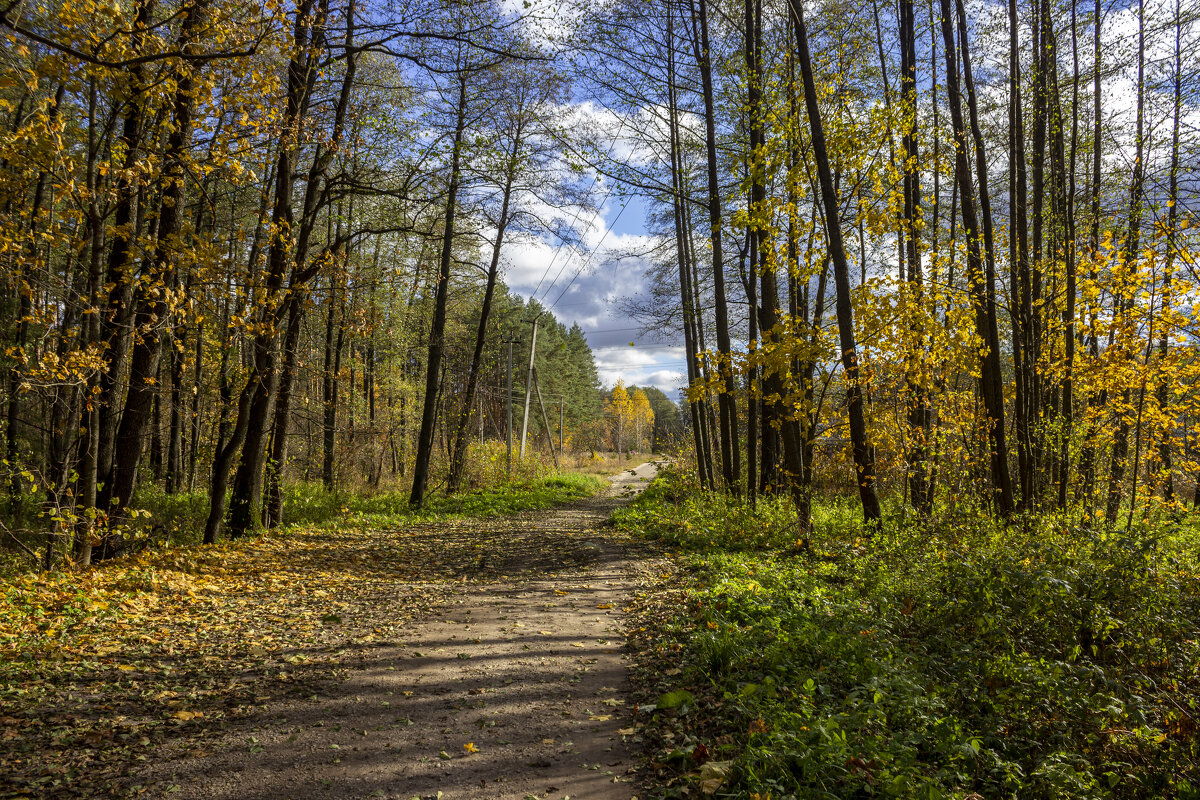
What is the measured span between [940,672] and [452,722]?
3.45 meters

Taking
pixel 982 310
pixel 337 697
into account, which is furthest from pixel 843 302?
pixel 337 697

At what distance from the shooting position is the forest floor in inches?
122

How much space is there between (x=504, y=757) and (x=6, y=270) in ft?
21.6

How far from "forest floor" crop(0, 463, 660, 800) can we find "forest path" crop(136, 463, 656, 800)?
0.01m

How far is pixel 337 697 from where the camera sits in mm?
4113

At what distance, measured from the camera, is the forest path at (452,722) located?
3.09m

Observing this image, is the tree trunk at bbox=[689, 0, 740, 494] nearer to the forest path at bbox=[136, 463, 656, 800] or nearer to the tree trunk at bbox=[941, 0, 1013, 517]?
the tree trunk at bbox=[941, 0, 1013, 517]

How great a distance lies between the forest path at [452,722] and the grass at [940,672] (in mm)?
469

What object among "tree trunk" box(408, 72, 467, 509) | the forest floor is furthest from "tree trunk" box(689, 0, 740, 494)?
the forest floor

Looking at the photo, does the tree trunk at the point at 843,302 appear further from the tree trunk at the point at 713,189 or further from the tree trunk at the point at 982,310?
the tree trunk at the point at 713,189

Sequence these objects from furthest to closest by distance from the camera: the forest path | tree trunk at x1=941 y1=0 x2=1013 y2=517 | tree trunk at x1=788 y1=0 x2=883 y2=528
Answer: tree trunk at x1=941 y1=0 x2=1013 y2=517 → tree trunk at x1=788 y1=0 x2=883 y2=528 → the forest path

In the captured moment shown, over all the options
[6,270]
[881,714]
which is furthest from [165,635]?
[881,714]

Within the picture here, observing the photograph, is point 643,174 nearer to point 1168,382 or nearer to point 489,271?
point 489,271

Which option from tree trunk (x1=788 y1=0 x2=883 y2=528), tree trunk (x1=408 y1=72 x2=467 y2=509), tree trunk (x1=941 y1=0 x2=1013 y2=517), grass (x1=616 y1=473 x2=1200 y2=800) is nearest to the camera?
grass (x1=616 y1=473 x2=1200 y2=800)
